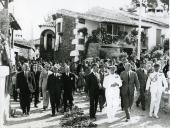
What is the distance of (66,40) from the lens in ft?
106

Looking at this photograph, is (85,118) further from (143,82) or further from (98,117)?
(143,82)

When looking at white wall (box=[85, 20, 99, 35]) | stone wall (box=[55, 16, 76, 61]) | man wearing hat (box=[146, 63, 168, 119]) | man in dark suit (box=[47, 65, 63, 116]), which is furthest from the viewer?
stone wall (box=[55, 16, 76, 61])

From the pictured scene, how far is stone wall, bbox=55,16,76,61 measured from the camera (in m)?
31.7

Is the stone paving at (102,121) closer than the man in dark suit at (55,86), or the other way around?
the stone paving at (102,121)

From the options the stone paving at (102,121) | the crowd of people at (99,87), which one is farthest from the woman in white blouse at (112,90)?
the stone paving at (102,121)

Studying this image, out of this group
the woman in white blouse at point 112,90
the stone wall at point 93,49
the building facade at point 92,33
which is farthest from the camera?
the building facade at point 92,33

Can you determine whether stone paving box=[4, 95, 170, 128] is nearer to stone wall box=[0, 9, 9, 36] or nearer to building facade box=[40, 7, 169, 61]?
stone wall box=[0, 9, 9, 36]

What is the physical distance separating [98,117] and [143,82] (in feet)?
7.97

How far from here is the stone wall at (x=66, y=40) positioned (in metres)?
31.7

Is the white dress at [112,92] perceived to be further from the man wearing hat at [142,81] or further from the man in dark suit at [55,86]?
the man wearing hat at [142,81]

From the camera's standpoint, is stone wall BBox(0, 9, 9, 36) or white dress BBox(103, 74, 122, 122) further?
stone wall BBox(0, 9, 9, 36)

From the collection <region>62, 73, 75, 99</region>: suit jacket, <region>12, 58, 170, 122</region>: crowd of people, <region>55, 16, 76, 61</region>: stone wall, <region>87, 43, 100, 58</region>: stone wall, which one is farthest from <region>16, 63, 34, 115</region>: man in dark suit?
<region>55, 16, 76, 61</region>: stone wall

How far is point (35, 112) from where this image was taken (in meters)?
12.4

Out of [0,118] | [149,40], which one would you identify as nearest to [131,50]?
[149,40]
